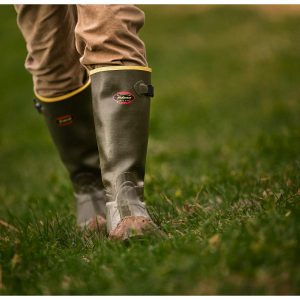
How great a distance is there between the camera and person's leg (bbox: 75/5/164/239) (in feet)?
7.82

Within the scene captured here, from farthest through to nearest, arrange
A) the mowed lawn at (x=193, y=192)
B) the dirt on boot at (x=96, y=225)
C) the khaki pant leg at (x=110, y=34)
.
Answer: the dirt on boot at (x=96, y=225) → the khaki pant leg at (x=110, y=34) → the mowed lawn at (x=193, y=192)

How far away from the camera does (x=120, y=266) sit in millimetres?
1944

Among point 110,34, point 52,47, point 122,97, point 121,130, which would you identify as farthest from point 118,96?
point 52,47

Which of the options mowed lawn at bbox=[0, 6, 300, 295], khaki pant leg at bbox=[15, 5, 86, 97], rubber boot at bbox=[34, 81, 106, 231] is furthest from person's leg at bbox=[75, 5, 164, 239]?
rubber boot at bbox=[34, 81, 106, 231]

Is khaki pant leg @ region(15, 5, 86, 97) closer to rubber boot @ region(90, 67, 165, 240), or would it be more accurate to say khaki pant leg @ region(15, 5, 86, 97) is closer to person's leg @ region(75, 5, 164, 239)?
person's leg @ region(75, 5, 164, 239)

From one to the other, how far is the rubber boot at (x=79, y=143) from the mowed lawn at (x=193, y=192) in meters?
0.18

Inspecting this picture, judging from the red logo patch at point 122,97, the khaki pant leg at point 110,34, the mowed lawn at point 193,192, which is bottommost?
the mowed lawn at point 193,192

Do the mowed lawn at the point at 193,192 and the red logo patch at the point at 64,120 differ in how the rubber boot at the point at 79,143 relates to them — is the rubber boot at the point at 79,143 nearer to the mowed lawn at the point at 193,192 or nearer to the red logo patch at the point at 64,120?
the red logo patch at the point at 64,120

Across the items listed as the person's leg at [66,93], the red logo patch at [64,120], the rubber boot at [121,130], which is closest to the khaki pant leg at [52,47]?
the person's leg at [66,93]

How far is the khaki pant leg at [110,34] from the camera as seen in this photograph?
238 cm

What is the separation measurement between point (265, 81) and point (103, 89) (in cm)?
644

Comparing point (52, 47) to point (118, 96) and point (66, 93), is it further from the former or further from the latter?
point (118, 96)

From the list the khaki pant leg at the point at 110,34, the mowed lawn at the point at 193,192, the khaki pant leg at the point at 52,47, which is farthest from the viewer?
the khaki pant leg at the point at 52,47

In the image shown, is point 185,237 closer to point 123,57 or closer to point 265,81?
point 123,57
